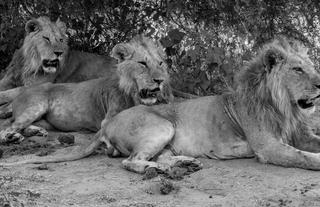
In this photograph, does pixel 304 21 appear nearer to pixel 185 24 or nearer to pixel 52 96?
pixel 185 24

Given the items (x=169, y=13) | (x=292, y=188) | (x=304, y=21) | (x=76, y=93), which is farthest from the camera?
(x=304, y=21)

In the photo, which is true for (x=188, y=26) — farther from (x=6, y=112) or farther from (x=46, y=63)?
(x=6, y=112)

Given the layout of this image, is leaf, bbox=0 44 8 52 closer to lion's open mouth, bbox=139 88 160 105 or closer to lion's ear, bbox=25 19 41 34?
lion's ear, bbox=25 19 41 34

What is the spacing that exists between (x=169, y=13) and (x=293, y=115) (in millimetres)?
3046

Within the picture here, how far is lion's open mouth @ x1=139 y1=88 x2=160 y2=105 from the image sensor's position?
701cm

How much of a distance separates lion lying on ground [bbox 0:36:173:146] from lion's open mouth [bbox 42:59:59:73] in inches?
16.8

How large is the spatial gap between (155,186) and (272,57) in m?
1.61

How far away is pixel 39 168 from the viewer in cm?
593

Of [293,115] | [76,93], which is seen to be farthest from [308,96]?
[76,93]

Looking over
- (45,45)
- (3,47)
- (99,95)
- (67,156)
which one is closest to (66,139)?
(67,156)

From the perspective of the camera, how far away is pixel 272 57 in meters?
5.97

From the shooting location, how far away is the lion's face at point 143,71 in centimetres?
700

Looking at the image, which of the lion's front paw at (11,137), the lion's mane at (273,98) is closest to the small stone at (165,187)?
the lion's mane at (273,98)

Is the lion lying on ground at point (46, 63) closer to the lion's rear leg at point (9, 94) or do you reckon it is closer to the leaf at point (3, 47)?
the lion's rear leg at point (9, 94)
